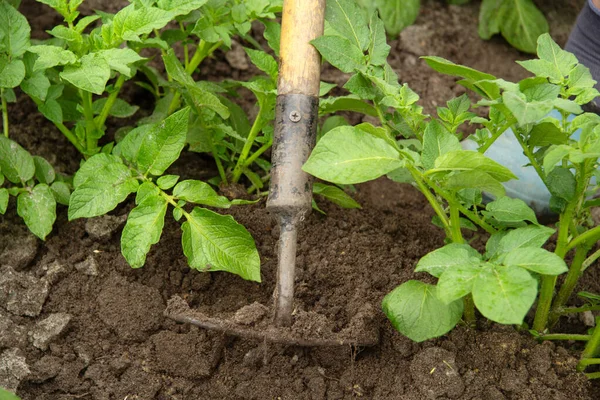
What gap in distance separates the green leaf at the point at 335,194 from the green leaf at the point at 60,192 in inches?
25.4

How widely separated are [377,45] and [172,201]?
0.61m

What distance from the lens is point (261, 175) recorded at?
2215 millimetres

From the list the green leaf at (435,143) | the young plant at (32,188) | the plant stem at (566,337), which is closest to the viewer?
the green leaf at (435,143)

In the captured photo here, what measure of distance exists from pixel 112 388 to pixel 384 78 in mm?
955

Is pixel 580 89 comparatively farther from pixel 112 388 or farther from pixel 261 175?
pixel 112 388

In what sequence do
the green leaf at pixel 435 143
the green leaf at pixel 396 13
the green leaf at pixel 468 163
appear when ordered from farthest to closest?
the green leaf at pixel 396 13
the green leaf at pixel 435 143
the green leaf at pixel 468 163

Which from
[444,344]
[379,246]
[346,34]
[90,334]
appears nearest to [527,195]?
[379,246]

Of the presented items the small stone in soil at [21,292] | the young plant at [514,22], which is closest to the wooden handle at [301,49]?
the small stone in soil at [21,292]

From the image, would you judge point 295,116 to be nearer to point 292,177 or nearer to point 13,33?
point 292,177

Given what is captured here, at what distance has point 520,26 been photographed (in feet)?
9.41

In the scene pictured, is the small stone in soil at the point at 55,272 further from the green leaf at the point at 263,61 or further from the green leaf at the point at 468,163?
the green leaf at the point at 468,163

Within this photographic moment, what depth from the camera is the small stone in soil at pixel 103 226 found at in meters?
1.92

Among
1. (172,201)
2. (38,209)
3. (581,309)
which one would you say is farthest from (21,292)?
(581,309)

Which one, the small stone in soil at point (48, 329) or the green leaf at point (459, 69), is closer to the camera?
Answer: the green leaf at point (459, 69)
